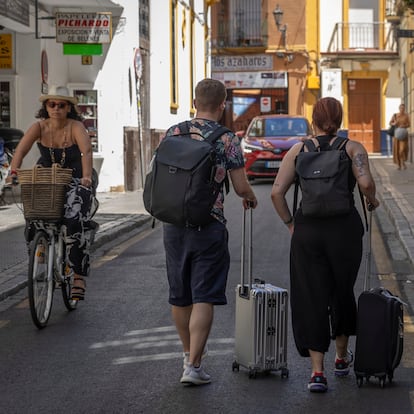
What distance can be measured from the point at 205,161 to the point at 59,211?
2.43 m

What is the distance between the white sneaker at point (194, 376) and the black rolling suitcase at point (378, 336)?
84 centimetres

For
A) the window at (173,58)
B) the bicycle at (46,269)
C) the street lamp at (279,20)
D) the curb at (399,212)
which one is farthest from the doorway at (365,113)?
the bicycle at (46,269)

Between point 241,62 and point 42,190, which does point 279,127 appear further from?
point 241,62

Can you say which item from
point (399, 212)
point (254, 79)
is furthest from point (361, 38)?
point (399, 212)

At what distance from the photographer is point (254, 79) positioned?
46312 mm

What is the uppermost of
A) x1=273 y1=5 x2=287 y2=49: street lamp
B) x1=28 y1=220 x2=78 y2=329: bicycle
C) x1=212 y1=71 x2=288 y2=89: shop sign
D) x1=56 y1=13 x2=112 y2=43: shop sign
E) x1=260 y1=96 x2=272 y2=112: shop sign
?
x1=273 y1=5 x2=287 y2=49: street lamp

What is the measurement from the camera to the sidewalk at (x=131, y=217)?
35.0 feet

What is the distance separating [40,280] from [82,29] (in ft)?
39.4

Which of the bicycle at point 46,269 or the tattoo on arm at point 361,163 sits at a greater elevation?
the tattoo on arm at point 361,163

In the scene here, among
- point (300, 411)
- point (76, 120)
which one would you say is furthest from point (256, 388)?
point (76, 120)

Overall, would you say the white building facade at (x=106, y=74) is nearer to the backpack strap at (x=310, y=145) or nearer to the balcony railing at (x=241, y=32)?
the backpack strap at (x=310, y=145)

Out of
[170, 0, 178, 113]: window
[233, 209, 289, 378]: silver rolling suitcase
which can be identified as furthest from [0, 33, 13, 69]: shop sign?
[233, 209, 289, 378]: silver rolling suitcase

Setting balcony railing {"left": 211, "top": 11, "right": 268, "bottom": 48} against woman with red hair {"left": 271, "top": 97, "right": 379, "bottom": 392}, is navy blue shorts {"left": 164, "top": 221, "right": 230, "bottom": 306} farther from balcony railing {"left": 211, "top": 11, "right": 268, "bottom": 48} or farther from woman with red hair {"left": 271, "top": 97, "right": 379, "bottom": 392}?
balcony railing {"left": 211, "top": 11, "right": 268, "bottom": 48}

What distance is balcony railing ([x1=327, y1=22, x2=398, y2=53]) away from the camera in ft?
149
